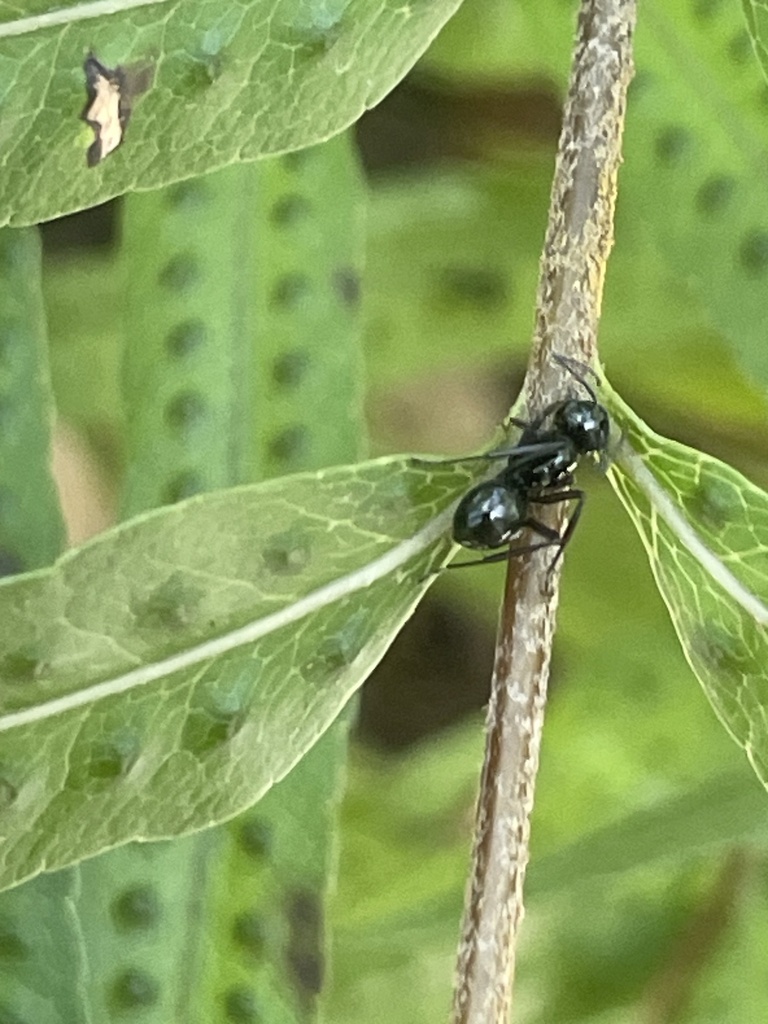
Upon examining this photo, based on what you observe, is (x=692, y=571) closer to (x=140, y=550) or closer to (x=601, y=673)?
(x=140, y=550)

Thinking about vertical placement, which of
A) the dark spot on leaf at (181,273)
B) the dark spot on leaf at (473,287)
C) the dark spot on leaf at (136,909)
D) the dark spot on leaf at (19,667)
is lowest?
the dark spot on leaf at (136,909)

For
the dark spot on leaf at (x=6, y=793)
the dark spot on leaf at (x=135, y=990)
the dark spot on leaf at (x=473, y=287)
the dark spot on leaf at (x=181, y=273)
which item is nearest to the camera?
the dark spot on leaf at (x=6, y=793)

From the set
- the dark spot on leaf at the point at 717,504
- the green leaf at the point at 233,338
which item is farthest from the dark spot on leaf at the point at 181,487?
the dark spot on leaf at the point at 717,504

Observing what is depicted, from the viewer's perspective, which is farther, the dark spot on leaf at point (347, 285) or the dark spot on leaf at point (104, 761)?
the dark spot on leaf at point (347, 285)

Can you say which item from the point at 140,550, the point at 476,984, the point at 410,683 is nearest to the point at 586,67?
the point at 140,550

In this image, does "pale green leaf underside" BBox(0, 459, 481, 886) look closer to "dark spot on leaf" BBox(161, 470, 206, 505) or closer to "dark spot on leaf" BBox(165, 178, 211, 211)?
"dark spot on leaf" BBox(161, 470, 206, 505)

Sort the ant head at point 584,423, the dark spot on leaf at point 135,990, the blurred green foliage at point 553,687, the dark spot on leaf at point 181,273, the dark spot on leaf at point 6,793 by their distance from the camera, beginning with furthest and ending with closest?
the blurred green foliage at point 553,687 < the dark spot on leaf at point 181,273 < the dark spot on leaf at point 135,990 < the ant head at point 584,423 < the dark spot on leaf at point 6,793

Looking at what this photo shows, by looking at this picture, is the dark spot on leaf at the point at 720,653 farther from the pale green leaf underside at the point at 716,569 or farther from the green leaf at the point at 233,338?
the green leaf at the point at 233,338
